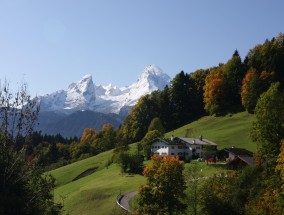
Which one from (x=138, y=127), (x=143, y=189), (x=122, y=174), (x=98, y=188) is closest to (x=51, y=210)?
(x=143, y=189)

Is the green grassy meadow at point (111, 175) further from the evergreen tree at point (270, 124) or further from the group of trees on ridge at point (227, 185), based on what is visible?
the evergreen tree at point (270, 124)

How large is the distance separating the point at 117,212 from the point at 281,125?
2321 centimetres

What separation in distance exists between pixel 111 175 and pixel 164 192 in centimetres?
3339

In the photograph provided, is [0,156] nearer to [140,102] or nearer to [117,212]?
[117,212]

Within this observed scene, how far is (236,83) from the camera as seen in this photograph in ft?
399

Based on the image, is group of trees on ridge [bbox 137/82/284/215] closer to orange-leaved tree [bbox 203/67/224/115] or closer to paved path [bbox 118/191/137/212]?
paved path [bbox 118/191/137/212]

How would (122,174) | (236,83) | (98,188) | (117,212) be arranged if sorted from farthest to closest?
(236,83) → (122,174) → (98,188) → (117,212)

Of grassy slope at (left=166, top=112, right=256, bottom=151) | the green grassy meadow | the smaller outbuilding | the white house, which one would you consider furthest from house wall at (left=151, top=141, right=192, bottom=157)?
the smaller outbuilding

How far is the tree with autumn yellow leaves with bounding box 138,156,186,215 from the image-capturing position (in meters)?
49.5

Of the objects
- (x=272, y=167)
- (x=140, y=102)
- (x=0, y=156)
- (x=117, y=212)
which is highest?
(x=140, y=102)

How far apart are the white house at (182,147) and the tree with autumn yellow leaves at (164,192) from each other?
119ft

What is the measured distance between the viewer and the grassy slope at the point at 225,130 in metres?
89.9

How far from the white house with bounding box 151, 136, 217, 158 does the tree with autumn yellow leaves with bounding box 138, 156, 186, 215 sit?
3615 cm

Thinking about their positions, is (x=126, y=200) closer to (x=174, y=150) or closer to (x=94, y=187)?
(x=94, y=187)
